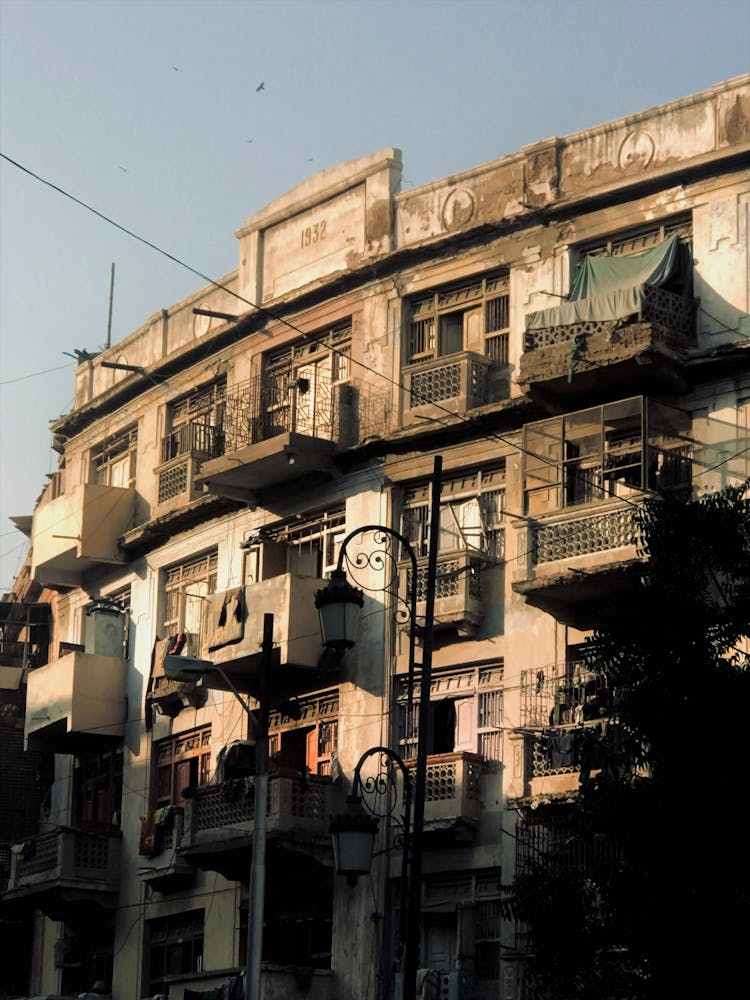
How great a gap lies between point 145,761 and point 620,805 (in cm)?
1973

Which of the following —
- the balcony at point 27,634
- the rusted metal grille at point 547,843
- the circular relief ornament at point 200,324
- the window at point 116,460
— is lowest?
the rusted metal grille at point 547,843

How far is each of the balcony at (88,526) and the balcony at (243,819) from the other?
8179 millimetres

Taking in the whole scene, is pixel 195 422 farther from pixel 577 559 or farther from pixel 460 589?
pixel 577 559

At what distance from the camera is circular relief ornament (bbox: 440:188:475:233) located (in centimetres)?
3231

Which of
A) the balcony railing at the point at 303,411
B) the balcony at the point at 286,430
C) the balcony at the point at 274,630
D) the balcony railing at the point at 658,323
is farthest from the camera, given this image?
the balcony railing at the point at 303,411

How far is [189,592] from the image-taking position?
3759 centimetres

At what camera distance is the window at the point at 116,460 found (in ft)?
134

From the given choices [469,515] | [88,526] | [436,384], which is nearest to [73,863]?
[88,526]

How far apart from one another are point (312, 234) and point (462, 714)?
979cm

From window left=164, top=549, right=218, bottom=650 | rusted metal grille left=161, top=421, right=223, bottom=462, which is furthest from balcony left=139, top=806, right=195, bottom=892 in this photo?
rusted metal grille left=161, top=421, right=223, bottom=462

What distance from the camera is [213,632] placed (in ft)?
111

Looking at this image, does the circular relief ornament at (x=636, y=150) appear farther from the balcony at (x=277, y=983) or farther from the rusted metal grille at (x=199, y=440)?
the balcony at (x=277, y=983)

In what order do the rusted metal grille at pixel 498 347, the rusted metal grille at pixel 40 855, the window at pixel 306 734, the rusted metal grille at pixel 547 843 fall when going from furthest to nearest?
1. the rusted metal grille at pixel 40 855
2. the window at pixel 306 734
3. the rusted metal grille at pixel 498 347
4. the rusted metal grille at pixel 547 843

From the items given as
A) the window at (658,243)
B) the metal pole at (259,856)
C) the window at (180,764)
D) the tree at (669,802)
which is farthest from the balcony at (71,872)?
the tree at (669,802)
